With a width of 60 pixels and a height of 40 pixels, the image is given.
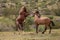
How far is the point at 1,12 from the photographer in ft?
78.8

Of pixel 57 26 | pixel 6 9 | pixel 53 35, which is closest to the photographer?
pixel 53 35

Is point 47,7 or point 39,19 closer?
point 39,19

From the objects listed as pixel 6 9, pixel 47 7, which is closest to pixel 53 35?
pixel 6 9

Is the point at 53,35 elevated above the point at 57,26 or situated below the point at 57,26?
above

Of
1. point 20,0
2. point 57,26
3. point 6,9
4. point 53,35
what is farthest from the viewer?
point 20,0

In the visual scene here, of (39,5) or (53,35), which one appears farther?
(39,5)

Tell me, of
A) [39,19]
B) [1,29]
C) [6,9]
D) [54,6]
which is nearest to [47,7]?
[54,6]

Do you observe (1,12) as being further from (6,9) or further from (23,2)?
(23,2)

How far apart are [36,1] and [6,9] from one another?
5232mm

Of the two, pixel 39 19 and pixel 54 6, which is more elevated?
pixel 39 19

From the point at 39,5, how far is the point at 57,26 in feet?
20.8

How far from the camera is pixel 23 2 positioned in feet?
88.5

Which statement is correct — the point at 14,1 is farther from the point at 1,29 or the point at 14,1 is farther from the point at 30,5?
the point at 1,29

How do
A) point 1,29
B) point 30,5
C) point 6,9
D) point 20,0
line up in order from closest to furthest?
1. point 1,29
2. point 6,9
3. point 30,5
4. point 20,0
